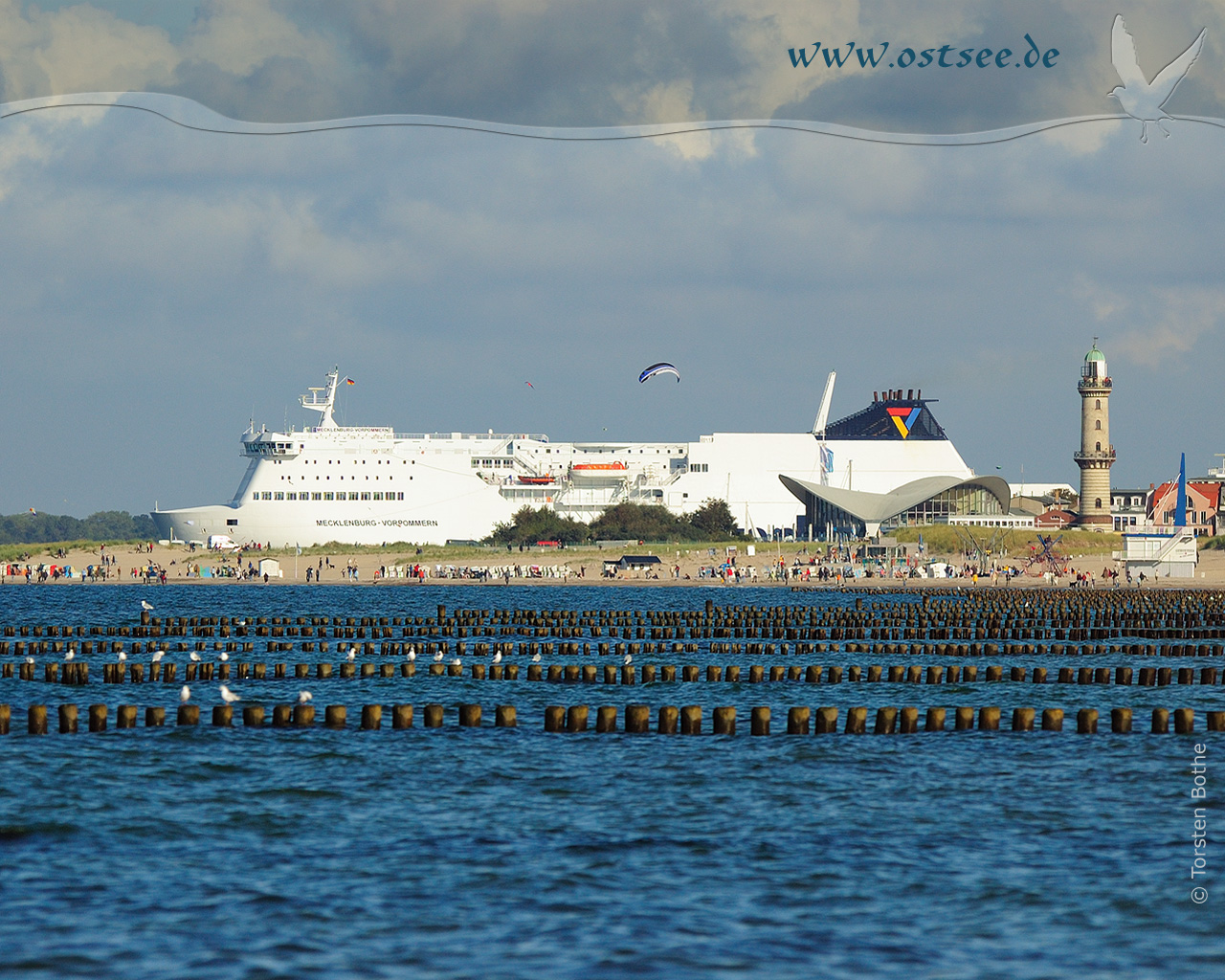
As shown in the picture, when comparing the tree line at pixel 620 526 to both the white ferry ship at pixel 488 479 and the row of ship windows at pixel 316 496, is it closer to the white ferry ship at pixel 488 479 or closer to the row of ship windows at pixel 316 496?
the white ferry ship at pixel 488 479

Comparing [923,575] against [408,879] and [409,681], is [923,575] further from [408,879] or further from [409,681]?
[408,879]

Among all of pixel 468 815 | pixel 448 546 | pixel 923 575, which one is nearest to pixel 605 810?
pixel 468 815

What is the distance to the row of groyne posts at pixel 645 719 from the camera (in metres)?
22.2

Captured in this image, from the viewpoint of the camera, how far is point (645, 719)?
22.5 meters

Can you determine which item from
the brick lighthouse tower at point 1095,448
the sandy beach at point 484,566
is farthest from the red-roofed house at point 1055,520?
the sandy beach at point 484,566

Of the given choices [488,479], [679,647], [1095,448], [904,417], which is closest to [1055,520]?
[1095,448]

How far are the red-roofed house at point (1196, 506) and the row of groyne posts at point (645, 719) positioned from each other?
106 m

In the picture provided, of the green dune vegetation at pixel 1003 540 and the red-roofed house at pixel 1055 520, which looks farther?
the red-roofed house at pixel 1055 520

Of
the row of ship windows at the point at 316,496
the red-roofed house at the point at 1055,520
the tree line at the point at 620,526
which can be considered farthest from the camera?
the red-roofed house at the point at 1055,520

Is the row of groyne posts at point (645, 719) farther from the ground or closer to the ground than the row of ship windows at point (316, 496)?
closer to the ground

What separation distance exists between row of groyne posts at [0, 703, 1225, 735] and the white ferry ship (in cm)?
8289

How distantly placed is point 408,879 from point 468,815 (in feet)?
9.47

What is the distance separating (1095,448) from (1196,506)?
11711 millimetres

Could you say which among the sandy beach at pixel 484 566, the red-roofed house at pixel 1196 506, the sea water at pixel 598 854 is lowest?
the sea water at pixel 598 854
